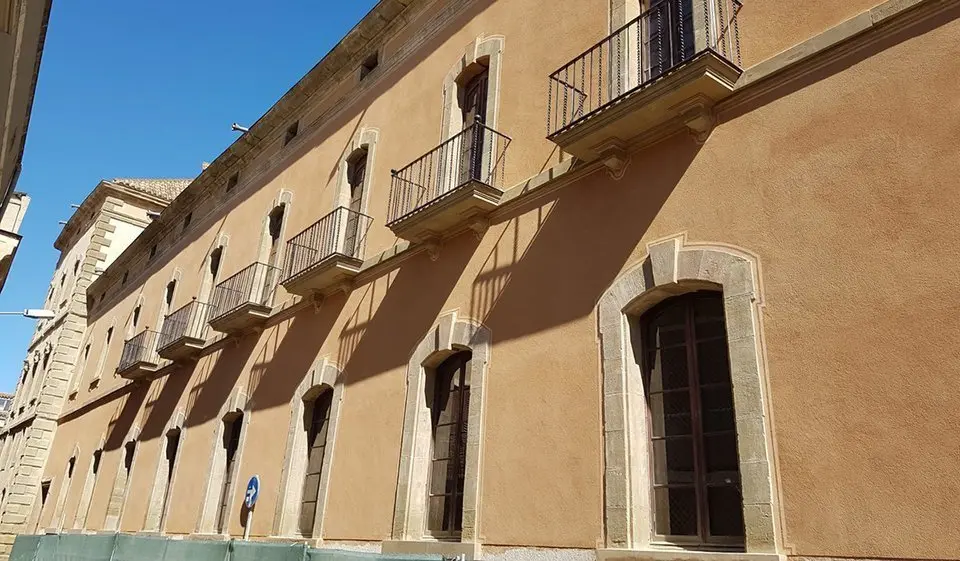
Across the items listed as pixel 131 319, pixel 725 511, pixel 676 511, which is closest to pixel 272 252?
pixel 131 319

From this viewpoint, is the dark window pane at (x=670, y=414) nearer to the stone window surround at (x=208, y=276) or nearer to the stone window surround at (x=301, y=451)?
the stone window surround at (x=301, y=451)

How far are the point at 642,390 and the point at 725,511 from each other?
122 cm

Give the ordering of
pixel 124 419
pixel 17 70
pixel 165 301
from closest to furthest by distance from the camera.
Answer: pixel 17 70 → pixel 124 419 → pixel 165 301

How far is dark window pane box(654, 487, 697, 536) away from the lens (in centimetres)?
547

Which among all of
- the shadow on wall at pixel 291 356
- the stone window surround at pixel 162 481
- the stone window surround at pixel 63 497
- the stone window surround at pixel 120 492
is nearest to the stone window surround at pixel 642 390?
the shadow on wall at pixel 291 356

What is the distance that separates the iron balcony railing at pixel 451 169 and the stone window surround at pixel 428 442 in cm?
161

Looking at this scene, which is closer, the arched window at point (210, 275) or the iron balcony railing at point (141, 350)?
the arched window at point (210, 275)

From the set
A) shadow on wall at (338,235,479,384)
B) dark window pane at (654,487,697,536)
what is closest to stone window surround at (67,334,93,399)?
shadow on wall at (338,235,479,384)

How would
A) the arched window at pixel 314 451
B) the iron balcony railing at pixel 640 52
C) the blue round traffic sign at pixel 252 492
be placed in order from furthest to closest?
the blue round traffic sign at pixel 252 492
the arched window at pixel 314 451
the iron balcony railing at pixel 640 52

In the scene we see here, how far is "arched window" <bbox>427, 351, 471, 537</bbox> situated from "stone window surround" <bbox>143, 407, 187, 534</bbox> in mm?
8186

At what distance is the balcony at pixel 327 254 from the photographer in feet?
33.9

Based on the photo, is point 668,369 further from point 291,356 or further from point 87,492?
point 87,492

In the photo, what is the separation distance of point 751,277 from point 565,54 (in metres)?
3.84

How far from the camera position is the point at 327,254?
11.1m
